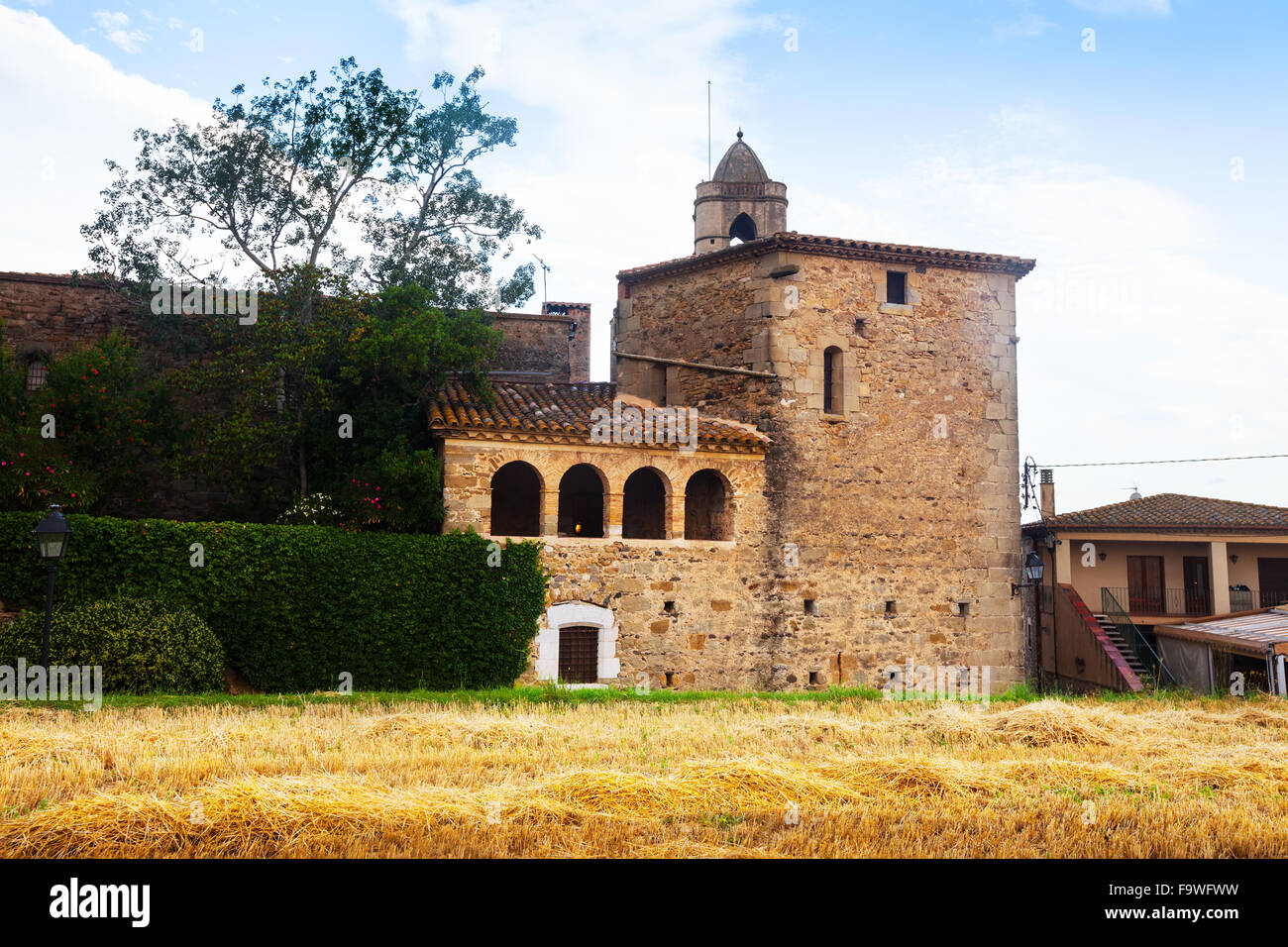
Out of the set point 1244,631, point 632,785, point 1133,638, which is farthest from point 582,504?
point 1244,631

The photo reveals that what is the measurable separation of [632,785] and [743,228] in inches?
879

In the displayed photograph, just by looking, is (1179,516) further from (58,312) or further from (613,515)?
(58,312)

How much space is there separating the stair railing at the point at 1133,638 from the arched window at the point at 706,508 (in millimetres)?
12094

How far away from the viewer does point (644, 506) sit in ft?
67.5

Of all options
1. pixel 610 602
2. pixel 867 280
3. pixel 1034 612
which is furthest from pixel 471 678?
pixel 1034 612

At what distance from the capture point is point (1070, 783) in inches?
352

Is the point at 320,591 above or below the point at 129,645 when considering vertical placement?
above

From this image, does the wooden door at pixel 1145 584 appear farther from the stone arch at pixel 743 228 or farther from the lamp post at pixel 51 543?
the lamp post at pixel 51 543

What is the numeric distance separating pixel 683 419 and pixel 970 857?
1324 centimetres

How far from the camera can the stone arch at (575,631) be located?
57.2ft

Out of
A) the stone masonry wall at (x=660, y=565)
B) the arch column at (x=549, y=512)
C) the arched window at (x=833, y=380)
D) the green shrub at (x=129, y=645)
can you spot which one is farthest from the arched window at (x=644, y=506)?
the green shrub at (x=129, y=645)

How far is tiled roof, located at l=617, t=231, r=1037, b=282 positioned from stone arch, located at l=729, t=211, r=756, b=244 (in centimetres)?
717

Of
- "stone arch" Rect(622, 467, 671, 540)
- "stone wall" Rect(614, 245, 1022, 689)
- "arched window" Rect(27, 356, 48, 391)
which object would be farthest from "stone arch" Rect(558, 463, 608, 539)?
"arched window" Rect(27, 356, 48, 391)

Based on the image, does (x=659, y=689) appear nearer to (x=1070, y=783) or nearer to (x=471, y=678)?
(x=471, y=678)
